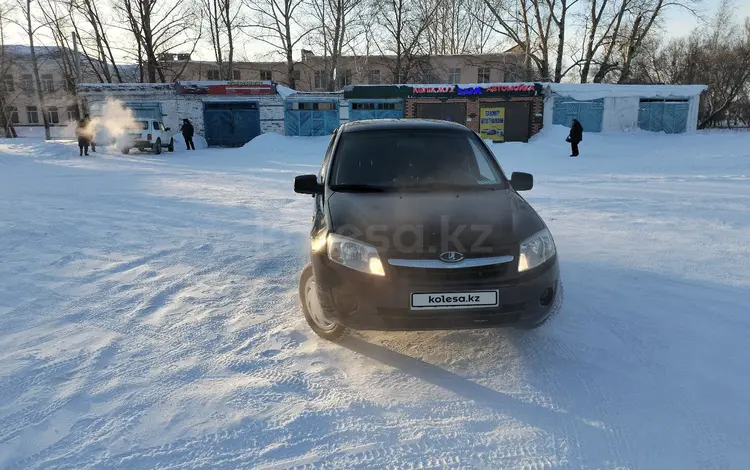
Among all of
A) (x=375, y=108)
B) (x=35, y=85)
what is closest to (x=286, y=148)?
(x=375, y=108)

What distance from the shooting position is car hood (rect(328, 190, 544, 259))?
3.01 meters

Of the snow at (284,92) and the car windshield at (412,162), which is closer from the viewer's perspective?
the car windshield at (412,162)

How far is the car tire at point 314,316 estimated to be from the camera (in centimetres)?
347

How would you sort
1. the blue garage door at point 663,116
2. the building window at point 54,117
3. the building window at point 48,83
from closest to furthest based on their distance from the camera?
the blue garage door at point 663,116
the building window at point 48,83
the building window at point 54,117

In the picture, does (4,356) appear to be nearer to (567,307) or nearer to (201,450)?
(201,450)

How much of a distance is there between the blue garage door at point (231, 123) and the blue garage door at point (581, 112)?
56.3 ft

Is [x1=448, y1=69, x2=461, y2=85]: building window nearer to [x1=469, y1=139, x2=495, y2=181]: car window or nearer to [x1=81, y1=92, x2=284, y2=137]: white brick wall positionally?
Result: [x1=81, y1=92, x2=284, y2=137]: white brick wall

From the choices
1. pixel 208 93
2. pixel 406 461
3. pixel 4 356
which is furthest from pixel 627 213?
pixel 208 93

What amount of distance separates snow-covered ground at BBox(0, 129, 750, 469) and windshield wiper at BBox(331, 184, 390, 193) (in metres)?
1.13

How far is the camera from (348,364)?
10.5ft

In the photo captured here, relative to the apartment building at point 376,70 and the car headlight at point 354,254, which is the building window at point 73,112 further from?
the car headlight at point 354,254

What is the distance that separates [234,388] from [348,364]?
74 centimetres

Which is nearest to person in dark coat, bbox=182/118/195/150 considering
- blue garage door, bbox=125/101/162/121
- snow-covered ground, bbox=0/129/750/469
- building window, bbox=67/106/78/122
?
blue garage door, bbox=125/101/162/121

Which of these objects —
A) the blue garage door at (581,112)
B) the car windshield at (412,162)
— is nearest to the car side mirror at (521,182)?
the car windshield at (412,162)
